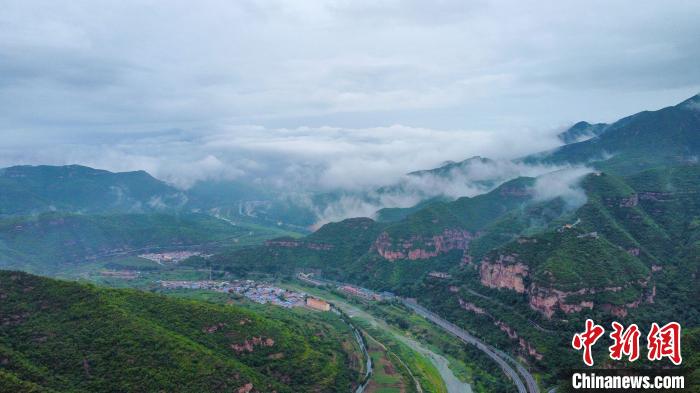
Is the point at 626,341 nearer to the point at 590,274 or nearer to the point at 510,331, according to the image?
the point at 590,274

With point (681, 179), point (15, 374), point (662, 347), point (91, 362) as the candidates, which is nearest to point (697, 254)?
point (681, 179)

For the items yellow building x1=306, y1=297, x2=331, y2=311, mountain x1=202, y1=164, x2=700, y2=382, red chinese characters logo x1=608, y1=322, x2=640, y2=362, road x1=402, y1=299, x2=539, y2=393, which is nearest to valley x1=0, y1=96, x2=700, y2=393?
mountain x1=202, y1=164, x2=700, y2=382

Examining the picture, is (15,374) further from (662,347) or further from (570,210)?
(570,210)

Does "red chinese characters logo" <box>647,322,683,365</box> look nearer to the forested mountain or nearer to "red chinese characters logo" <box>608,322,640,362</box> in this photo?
"red chinese characters logo" <box>608,322,640,362</box>

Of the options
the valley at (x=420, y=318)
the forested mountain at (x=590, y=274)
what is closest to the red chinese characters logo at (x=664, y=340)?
the valley at (x=420, y=318)

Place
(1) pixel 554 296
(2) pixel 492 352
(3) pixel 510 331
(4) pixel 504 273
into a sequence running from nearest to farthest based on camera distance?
(1) pixel 554 296
(2) pixel 492 352
(3) pixel 510 331
(4) pixel 504 273

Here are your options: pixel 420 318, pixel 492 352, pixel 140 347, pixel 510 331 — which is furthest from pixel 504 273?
pixel 140 347
